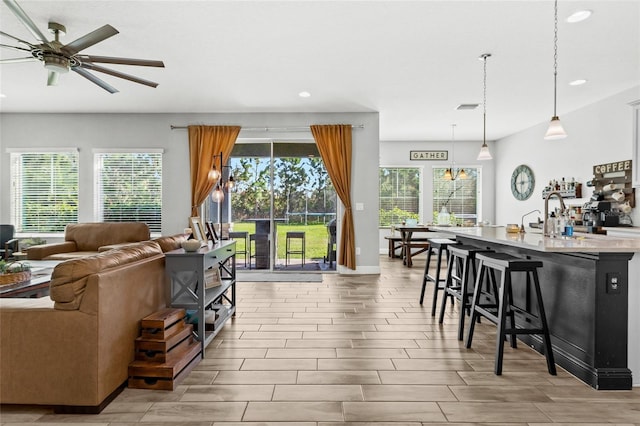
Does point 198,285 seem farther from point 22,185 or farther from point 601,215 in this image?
point 22,185

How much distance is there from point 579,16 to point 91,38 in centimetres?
402

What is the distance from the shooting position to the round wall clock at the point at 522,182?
749cm

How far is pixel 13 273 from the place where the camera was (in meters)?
3.20

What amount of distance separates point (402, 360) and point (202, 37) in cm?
344

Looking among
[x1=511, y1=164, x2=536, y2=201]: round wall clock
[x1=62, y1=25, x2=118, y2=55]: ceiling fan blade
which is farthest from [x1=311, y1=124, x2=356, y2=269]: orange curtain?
[x1=511, y1=164, x2=536, y2=201]: round wall clock

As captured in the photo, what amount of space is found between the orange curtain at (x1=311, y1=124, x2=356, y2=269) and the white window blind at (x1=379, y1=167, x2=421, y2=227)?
3132 millimetres

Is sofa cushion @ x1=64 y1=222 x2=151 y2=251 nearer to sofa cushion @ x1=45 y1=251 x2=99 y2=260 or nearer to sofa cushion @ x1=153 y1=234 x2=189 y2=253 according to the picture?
sofa cushion @ x1=45 y1=251 x2=99 y2=260

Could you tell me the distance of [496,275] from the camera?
364cm

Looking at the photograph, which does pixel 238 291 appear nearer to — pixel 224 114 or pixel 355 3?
pixel 224 114

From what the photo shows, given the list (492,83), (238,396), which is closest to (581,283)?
(238,396)

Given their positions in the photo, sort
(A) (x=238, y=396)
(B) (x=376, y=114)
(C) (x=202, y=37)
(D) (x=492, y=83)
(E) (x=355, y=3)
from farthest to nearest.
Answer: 1. (B) (x=376, y=114)
2. (D) (x=492, y=83)
3. (C) (x=202, y=37)
4. (E) (x=355, y=3)
5. (A) (x=238, y=396)

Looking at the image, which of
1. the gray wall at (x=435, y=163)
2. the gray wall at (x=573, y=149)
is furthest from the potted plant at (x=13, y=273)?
the gray wall at (x=435, y=163)

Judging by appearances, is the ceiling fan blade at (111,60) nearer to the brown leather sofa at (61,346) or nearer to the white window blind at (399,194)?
the brown leather sofa at (61,346)

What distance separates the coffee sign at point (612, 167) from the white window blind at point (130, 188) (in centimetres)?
719
